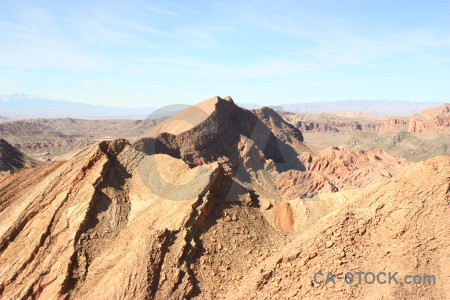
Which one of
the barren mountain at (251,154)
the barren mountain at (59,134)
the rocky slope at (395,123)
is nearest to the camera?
the barren mountain at (251,154)

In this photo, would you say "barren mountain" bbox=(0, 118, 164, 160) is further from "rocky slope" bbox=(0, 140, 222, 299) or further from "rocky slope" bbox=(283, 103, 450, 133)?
"rocky slope" bbox=(283, 103, 450, 133)

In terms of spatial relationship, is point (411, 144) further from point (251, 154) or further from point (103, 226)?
point (103, 226)

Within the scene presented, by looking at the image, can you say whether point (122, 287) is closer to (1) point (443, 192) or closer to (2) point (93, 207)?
(2) point (93, 207)

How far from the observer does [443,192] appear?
11.6 metres

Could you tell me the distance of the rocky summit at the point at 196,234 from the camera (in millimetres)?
11055

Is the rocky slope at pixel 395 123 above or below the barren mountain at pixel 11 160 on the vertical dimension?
above

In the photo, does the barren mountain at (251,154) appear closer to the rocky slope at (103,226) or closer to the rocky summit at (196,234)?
the rocky slope at (103,226)

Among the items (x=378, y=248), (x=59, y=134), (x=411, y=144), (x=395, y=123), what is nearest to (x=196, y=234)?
(x=378, y=248)

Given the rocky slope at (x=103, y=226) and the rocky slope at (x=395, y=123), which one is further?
the rocky slope at (x=395, y=123)

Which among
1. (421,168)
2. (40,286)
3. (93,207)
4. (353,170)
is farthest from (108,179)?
(353,170)

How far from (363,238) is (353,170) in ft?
101

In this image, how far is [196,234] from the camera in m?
13.7

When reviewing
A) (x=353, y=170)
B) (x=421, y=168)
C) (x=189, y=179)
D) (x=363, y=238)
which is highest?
(x=421, y=168)

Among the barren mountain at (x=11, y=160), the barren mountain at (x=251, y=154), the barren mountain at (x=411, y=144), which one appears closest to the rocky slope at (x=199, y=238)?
the barren mountain at (x=251, y=154)
